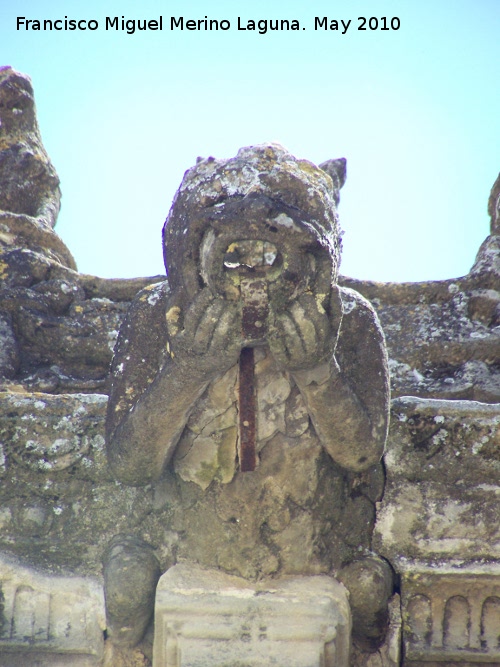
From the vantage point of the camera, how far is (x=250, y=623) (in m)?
3.03

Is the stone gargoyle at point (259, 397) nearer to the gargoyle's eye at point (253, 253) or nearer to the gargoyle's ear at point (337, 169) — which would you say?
the gargoyle's eye at point (253, 253)

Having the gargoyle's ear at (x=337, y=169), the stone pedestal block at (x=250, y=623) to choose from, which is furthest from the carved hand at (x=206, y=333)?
the gargoyle's ear at (x=337, y=169)

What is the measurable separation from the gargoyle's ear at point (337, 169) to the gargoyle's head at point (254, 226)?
1.67 meters

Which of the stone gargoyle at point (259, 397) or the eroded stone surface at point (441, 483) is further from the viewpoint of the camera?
the eroded stone surface at point (441, 483)

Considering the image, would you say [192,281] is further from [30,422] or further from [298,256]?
[30,422]

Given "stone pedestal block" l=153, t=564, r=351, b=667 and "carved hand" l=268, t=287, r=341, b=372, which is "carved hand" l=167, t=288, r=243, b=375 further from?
"stone pedestal block" l=153, t=564, r=351, b=667

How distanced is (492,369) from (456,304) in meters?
0.48

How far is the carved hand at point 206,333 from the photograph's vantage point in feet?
9.12

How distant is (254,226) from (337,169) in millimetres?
2201

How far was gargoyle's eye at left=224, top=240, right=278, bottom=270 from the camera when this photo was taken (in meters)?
2.74

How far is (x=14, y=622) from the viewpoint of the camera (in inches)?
129

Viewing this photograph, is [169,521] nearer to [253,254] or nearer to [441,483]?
[441,483]

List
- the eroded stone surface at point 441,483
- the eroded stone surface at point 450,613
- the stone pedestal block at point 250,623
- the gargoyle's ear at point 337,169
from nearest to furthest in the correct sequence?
the stone pedestal block at point 250,623 < the eroded stone surface at point 450,613 < the eroded stone surface at point 441,483 < the gargoyle's ear at point 337,169

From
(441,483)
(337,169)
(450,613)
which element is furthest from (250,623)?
(337,169)
